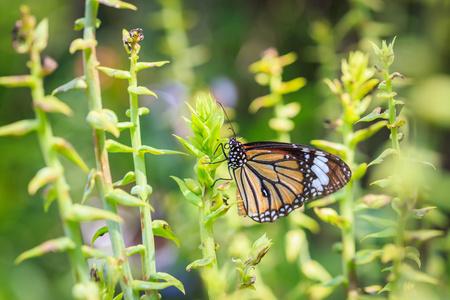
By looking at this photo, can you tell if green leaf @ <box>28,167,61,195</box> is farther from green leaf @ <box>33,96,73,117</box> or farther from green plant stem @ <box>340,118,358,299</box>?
green plant stem @ <box>340,118,358,299</box>

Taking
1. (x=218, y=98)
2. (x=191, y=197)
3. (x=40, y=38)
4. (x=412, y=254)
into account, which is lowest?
(x=412, y=254)

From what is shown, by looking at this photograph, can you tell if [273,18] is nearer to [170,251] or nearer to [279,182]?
[170,251]

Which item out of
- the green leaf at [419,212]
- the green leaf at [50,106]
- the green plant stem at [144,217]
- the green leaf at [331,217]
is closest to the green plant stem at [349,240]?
the green leaf at [331,217]

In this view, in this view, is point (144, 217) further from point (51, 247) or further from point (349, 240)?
point (349, 240)

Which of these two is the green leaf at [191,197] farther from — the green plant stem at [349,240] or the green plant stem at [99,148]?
the green plant stem at [349,240]

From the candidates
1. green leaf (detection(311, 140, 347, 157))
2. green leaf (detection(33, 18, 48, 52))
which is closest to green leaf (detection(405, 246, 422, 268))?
Result: green leaf (detection(311, 140, 347, 157))

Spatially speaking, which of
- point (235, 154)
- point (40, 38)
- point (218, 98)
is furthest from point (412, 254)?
point (218, 98)

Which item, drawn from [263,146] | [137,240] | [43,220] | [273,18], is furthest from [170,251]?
[273,18]
